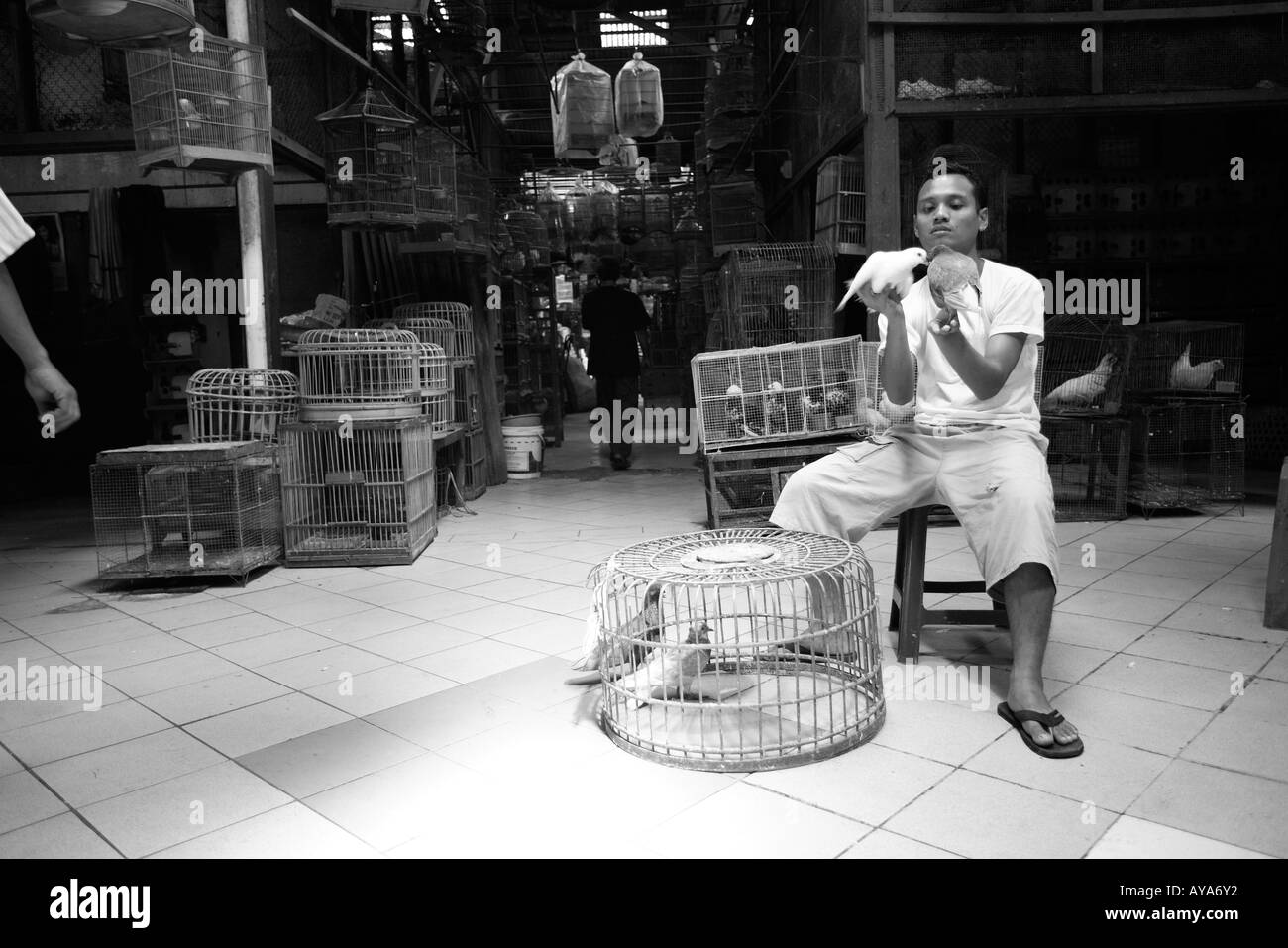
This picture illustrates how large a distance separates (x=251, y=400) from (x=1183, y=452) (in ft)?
19.1

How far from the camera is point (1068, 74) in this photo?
5895 millimetres

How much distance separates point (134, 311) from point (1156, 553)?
8.48 m

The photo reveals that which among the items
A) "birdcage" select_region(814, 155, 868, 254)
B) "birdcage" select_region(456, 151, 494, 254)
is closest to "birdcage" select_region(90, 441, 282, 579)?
"birdcage" select_region(456, 151, 494, 254)

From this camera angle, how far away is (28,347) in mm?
1969

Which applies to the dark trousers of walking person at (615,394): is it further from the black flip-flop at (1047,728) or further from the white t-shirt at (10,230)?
the white t-shirt at (10,230)

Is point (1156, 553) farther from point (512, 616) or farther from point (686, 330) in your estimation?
point (686, 330)

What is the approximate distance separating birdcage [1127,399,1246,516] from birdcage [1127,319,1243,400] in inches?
5.0

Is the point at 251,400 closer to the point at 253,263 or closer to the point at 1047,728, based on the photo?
the point at 253,263

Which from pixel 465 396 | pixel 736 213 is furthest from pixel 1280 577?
pixel 736 213

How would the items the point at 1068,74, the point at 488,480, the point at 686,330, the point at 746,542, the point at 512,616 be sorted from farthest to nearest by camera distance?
the point at 686,330 < the point at 488,480 < the point at 1068,74 < the point at 512,616 < the point at 746,542

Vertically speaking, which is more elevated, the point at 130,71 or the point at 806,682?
the point at 130,71

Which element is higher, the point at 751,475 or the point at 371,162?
the point at 371,162

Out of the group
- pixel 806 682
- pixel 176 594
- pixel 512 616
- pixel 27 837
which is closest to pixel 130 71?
pixel 176 594

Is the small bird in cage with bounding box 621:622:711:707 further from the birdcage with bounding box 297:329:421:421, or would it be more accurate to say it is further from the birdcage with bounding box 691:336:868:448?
the birdcage with bounding box 297:329:421:421
